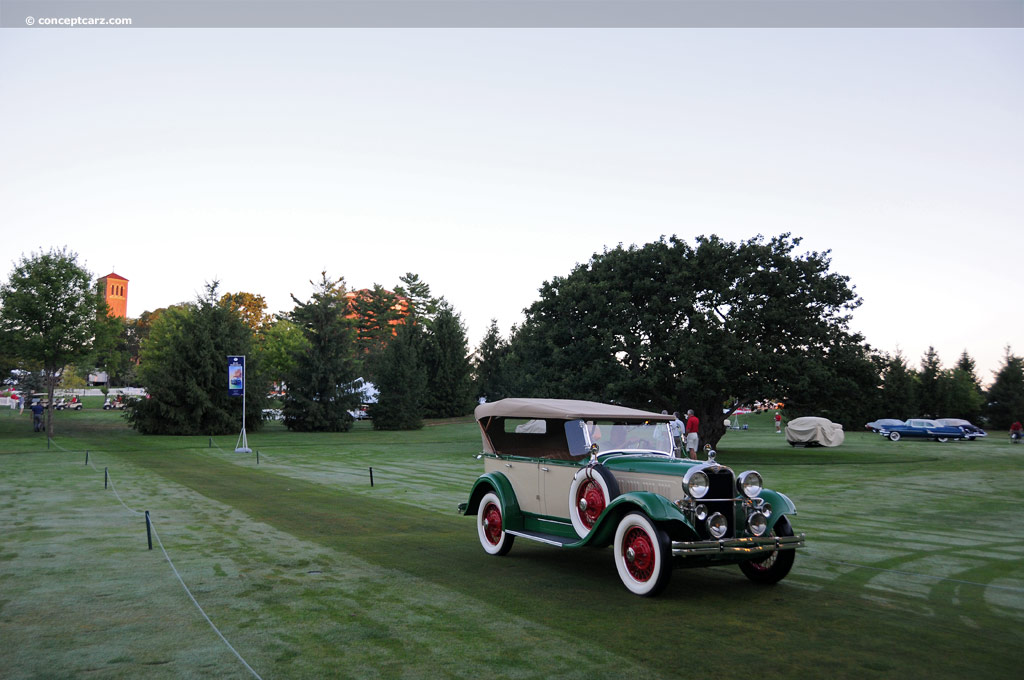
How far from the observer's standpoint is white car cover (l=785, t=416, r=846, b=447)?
39375 mm

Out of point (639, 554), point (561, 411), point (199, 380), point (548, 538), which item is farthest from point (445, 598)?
point (199, 380)

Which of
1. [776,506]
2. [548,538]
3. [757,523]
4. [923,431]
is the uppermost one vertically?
[776,506]

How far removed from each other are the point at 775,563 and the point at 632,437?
2142 millimetres

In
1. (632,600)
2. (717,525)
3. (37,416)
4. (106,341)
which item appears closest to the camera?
(632,600)

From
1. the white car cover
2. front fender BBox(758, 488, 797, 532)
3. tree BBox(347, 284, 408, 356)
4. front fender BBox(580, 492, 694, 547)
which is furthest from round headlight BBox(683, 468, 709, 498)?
tree BBox(347, 284, 408, 356)

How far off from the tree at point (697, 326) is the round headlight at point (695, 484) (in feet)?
72.3

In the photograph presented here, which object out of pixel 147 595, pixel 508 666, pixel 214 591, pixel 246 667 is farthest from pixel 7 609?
pixel 508 666

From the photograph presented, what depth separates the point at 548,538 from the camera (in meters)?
8.69

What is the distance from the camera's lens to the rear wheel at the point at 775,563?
779 cm

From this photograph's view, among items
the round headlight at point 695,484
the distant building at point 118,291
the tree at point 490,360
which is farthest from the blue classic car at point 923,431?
the distant building at point 118,291

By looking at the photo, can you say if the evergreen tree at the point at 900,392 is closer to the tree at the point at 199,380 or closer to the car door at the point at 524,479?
the tree at the point at 199,380

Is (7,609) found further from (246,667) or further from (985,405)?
(985,405)

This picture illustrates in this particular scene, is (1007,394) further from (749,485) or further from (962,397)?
(749,485)

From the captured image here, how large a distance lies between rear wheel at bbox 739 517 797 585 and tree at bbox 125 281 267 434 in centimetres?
4030
